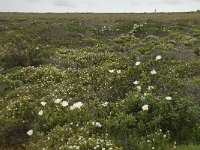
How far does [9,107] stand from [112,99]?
2.68 m

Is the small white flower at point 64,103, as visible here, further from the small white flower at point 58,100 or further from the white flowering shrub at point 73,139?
the white flowering shrub at point 73,139

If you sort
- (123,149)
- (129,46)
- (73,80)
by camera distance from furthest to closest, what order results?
(129,46) < (73,80) < (123,149)

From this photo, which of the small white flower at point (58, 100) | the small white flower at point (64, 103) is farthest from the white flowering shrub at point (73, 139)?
the small white flower at point (58, 100)

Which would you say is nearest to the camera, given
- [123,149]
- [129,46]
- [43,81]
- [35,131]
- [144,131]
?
[123,149]

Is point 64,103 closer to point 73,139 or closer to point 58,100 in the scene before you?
point 58,100

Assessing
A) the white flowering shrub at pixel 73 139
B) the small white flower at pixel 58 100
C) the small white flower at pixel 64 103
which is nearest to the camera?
the white flowering shrub at pixel 73 139

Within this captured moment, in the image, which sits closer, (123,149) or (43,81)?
(123,149)

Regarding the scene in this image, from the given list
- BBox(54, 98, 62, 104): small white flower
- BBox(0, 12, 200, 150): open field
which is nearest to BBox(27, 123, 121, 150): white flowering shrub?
BBox(0, 12, 200, 150): open field

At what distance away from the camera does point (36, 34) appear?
29.9m

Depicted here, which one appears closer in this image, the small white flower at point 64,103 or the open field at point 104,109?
the open field at point 104,109

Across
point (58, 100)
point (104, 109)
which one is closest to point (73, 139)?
point (104, 109)

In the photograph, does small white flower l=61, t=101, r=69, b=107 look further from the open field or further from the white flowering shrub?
the white flowering shrub

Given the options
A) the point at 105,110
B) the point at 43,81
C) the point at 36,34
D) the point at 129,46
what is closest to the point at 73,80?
the point at 43,81

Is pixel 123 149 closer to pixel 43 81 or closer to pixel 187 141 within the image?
pixel 187 141
